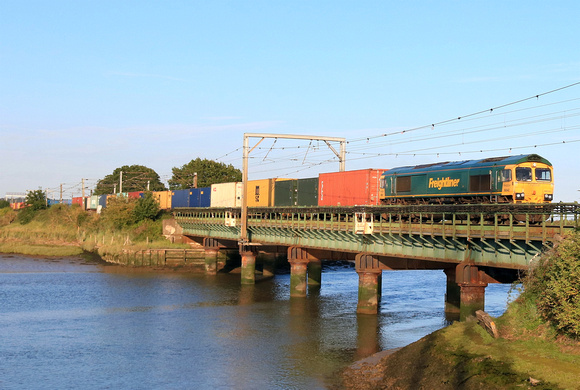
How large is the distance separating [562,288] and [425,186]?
22.9 m

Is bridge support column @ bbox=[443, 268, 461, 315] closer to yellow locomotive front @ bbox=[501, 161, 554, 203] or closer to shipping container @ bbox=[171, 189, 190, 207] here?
yellow locomotive front @ bbox=[501, 161, 554, 203]

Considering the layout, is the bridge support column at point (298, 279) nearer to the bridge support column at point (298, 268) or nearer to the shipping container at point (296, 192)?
the bridge support column at point (298, 268)

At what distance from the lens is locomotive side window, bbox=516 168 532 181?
36847 mm

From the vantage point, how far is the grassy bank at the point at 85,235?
283 ft

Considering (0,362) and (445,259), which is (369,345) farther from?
(0,362)

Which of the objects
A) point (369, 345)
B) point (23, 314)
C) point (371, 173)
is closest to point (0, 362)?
point (23, 314)

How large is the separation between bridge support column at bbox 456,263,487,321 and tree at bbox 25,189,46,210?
379 feet

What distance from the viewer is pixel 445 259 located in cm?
3522

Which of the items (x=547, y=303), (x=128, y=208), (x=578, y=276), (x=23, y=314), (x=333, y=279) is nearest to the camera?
(x=578, y=276)

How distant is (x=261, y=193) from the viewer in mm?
64312

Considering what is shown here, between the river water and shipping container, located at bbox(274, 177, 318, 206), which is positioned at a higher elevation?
shipping container, located at bbox(274, 177, 318, 206)

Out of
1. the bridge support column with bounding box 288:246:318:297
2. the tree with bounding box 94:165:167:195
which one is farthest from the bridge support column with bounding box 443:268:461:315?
the tree with bounding box 94:165:167:195

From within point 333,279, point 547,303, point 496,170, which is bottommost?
point 333,279

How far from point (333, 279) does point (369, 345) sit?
36.7 metres
